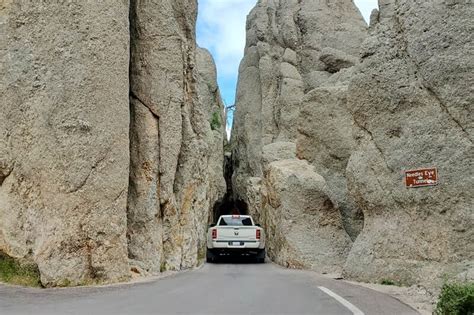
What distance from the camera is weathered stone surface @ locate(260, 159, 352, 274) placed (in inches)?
709

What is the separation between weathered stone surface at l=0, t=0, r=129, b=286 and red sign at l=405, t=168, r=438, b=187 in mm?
6701

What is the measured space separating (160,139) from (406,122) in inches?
300

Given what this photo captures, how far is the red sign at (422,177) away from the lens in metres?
11.3

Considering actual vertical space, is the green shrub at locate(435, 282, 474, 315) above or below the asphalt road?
above

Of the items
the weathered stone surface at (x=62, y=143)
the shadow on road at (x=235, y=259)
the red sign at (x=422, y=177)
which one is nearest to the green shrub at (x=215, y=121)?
the shadow on road at (x=235, y=259)

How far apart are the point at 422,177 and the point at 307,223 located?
25.8ft

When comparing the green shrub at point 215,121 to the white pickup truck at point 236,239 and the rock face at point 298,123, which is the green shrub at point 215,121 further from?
the white pickup truck at point 236,239

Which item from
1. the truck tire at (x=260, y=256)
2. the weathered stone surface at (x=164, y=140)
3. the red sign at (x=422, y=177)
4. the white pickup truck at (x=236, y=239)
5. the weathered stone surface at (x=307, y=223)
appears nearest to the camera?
the red sign at (x=422, y=177)

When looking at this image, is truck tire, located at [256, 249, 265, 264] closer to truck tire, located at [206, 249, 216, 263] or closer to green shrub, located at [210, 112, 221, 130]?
truck tire, located at [206, 249, 216, 263]

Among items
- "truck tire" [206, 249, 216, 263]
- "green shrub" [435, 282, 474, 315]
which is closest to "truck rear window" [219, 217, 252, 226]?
"truck tire" [206, 249, 216, 263]

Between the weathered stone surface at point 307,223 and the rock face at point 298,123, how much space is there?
4 centimetres

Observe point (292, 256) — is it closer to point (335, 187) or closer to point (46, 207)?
point (335, 187)

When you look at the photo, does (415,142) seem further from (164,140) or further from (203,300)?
(164,140)

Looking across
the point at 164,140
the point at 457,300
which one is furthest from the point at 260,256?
the point at 457,300
